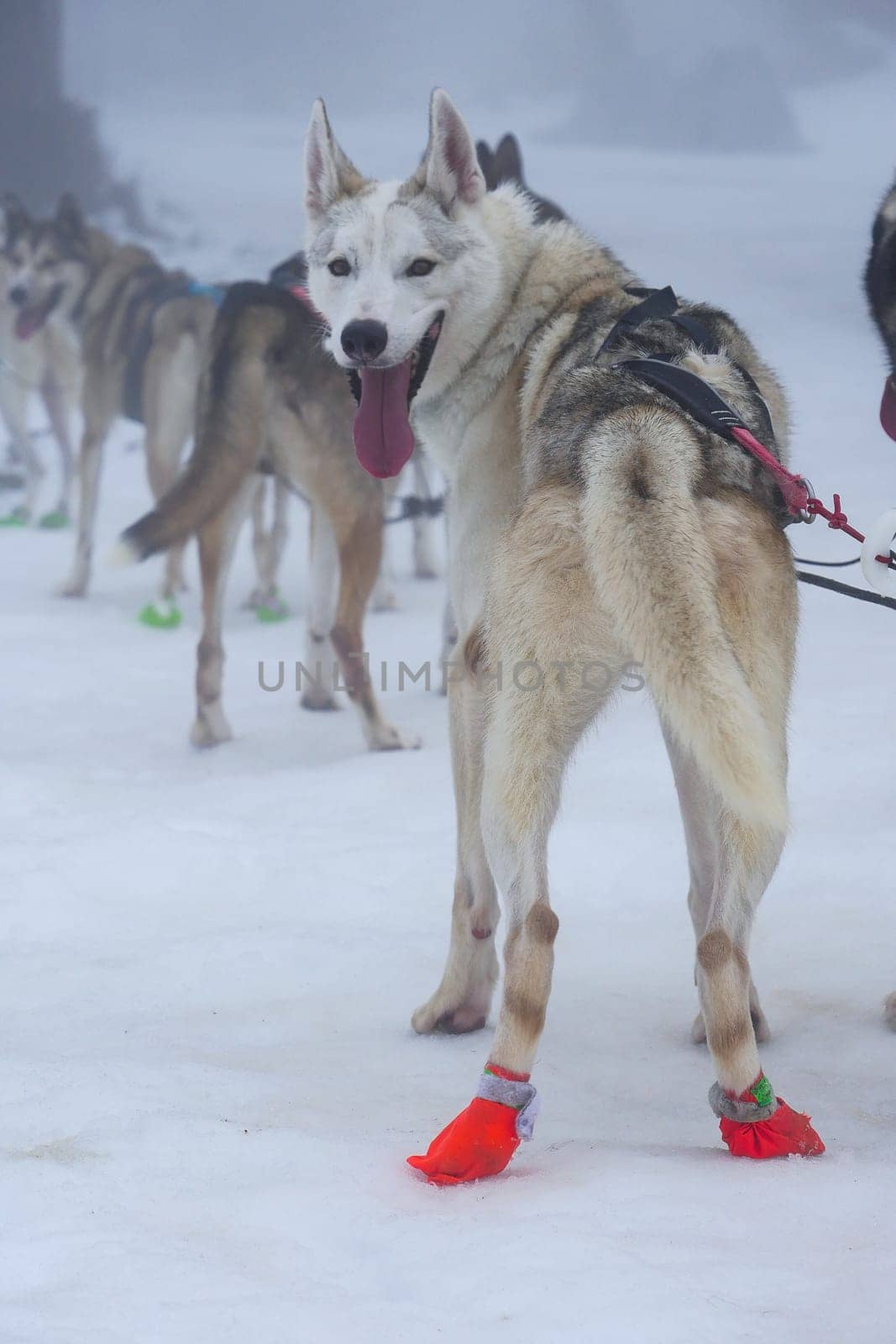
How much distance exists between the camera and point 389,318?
2074 mm

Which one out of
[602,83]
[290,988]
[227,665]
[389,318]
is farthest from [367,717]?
[602,83]

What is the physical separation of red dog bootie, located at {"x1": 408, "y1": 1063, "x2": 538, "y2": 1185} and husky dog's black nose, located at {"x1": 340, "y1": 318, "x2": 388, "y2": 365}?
113 centimetres

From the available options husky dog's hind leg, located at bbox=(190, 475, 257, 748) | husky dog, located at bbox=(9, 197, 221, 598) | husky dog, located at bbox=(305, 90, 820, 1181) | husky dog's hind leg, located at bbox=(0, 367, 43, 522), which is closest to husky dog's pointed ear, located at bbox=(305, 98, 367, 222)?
husky dog, located at bbox=(305, 90, 820, 1181)

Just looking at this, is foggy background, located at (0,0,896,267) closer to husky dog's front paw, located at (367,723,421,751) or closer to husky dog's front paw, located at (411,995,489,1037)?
husky dog's front paw, located at (367,723,421,751)

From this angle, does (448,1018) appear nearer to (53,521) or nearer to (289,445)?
(289,445)

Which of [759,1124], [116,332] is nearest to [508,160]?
[116,332]

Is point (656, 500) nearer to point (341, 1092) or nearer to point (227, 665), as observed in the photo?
point (341, 1092)

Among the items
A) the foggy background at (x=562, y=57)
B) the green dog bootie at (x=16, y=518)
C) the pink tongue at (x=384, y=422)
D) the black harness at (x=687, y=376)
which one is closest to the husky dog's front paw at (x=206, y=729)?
the pink tongue at (x=384, y=422)

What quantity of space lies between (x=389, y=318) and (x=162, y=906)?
1.38m

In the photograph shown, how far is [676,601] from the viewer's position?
1394 millimetres

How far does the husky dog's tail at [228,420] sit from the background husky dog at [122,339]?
1.26 m

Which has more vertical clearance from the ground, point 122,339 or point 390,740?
point 122,339

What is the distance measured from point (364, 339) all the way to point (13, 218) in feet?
18.3

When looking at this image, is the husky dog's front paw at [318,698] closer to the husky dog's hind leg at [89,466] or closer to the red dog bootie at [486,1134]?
the husky dog's hind leg at [89,466]
